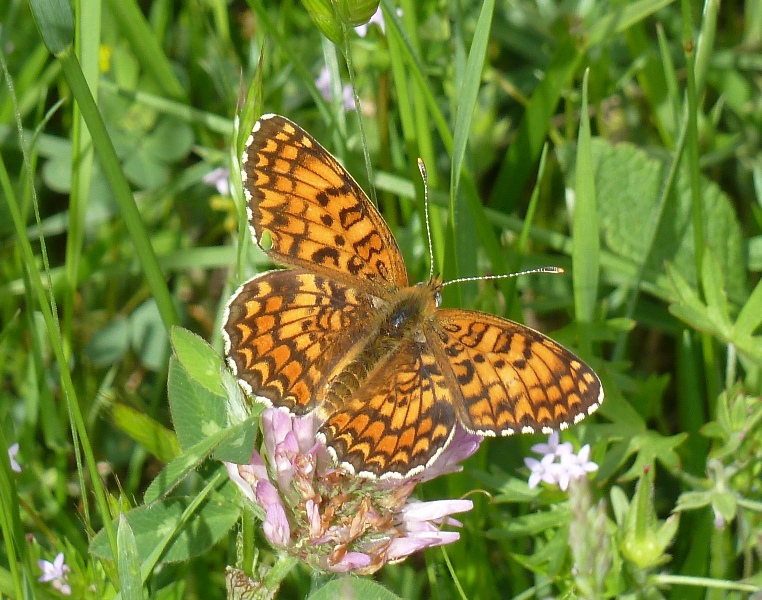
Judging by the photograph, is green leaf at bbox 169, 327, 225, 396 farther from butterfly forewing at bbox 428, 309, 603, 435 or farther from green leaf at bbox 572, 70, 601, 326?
green leaf at bbox 572, 70, 601, 326

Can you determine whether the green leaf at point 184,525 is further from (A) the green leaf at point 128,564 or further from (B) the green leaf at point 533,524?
(B) the green leaf at point 533,524

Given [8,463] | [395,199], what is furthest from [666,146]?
[8,463]

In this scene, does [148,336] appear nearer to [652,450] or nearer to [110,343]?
[110,343]

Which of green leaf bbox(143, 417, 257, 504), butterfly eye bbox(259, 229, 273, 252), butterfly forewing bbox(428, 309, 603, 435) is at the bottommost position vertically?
green leaf bbox(143, 417, 257, 504)

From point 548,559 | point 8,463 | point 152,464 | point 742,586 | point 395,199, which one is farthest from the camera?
point 395,199

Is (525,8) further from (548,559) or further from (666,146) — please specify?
(548,559)

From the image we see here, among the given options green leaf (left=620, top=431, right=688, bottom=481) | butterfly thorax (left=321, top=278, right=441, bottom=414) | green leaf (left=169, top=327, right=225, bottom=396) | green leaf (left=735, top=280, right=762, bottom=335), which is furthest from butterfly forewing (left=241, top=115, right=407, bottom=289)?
green leaf (left=735, top=280, right=762, bottom=335)

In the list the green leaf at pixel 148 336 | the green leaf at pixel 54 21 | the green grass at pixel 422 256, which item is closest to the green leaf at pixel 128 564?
the green grass at pixel 422 256
